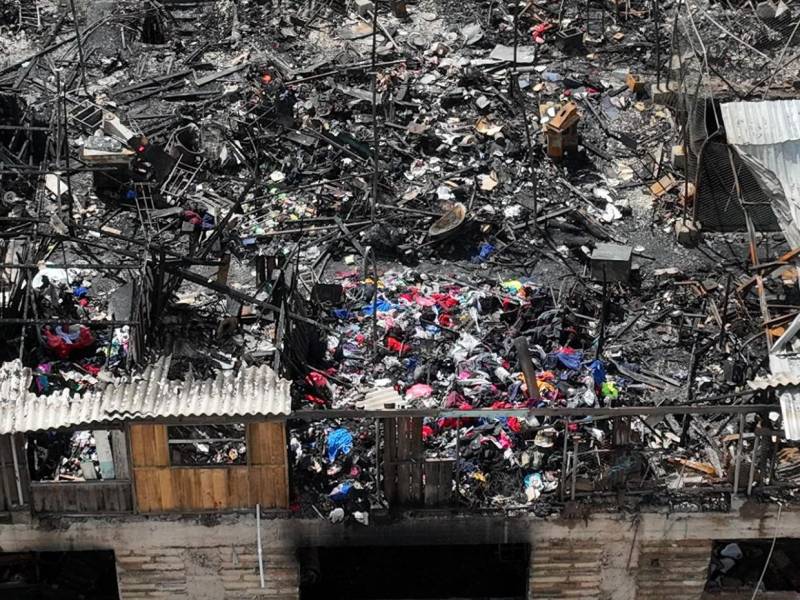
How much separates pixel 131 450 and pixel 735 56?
13196mm

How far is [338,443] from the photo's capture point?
16.3 meters

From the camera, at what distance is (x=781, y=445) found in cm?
1620

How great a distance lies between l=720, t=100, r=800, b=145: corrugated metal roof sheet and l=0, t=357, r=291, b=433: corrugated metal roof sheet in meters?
7.36

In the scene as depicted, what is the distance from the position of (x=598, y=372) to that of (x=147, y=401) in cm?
603

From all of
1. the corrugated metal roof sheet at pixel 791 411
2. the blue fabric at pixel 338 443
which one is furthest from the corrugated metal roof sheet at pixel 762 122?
the blue fabric at pixel 338 443

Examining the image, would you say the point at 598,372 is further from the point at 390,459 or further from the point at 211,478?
the point at 211,478

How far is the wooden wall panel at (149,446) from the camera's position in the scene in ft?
48.1

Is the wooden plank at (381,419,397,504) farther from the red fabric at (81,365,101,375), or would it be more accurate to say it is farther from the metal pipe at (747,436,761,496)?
the red fabric at (81,365,101,375)

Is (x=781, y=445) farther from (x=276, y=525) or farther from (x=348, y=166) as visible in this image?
(x=348, y=166)

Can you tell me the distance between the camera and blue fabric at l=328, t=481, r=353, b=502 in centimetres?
1557

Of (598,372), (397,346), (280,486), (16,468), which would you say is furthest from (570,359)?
(16,468)

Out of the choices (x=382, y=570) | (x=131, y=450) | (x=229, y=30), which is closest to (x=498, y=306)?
(x=382, y=570)

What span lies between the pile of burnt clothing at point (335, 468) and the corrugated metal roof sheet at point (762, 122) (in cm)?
627

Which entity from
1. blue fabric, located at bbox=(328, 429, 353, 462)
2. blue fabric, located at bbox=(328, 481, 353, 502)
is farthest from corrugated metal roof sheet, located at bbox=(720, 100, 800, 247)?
blue fabric, located at bbox=(328, 481, 353, 502)
